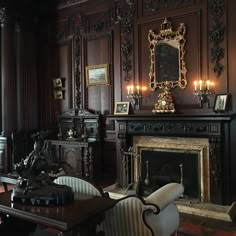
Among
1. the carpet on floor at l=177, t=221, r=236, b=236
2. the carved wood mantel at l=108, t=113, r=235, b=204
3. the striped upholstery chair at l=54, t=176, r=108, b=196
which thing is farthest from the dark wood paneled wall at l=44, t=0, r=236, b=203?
the striped upholstery chair at l=54, t=176, r=108, b=196

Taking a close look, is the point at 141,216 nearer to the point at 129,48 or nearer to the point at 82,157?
the point at 82,157

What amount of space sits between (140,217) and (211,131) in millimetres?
2279

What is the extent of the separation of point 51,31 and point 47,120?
1.81 m

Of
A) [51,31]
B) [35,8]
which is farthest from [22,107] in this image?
[35,8]

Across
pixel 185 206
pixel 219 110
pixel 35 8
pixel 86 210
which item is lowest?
pixel 185 206

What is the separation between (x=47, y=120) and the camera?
20.2ft

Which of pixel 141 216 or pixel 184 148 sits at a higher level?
pixel 184 148

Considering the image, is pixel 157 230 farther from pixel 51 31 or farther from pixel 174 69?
pixel 51 31

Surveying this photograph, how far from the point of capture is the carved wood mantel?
3.94m

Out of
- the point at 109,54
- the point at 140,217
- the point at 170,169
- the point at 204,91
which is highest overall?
the point at 109,54

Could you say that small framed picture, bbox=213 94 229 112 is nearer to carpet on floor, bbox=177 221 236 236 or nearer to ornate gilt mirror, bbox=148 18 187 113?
ornate gilt mirror, bbox=148 18 187 113

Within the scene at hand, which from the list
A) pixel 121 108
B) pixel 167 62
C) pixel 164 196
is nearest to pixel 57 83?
pixel 121 108

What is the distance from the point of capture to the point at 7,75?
5.75 metres

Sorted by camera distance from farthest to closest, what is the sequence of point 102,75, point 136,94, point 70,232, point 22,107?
1. point 22,107
2. point 102,75
3. point 136,94
4. point 70,232
